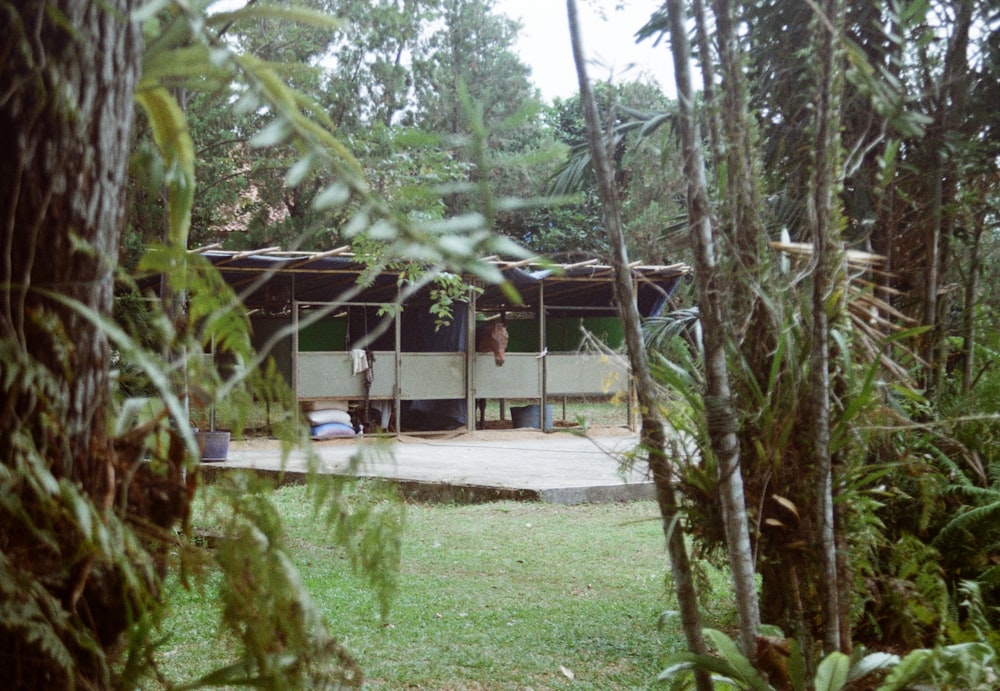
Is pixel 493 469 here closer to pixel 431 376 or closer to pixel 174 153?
pixel 431 376

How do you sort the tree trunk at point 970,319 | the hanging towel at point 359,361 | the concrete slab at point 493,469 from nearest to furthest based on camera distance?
the tree trunk at point 970,319, the concrete slab at point 493,469, the hanging towel at point 359,361

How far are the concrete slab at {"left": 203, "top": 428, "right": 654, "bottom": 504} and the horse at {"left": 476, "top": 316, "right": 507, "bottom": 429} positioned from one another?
1.42 meters

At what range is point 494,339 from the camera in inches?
629

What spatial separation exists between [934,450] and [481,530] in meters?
4.10

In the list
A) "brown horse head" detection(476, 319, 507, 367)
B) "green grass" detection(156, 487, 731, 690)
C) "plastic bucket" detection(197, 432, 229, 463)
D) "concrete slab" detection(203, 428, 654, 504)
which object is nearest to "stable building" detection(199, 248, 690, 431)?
"brown horse head" detection(476, 319, 507, 367)

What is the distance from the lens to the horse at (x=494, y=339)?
15.9 meters

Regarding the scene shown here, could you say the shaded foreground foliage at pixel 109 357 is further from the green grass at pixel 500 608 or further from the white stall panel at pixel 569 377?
the white stall panel at pixel 569 377

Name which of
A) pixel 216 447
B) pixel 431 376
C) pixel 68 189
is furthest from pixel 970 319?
pixel 431 376

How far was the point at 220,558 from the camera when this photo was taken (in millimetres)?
1155

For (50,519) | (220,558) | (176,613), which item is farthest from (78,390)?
(176,613)

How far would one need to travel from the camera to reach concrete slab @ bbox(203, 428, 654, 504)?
9.11m

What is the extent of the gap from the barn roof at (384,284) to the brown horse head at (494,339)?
0.56 metres

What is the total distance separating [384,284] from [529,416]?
375cm

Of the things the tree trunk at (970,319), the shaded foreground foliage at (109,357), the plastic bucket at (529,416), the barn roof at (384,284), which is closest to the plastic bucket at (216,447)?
the barn roof at (384,284)
